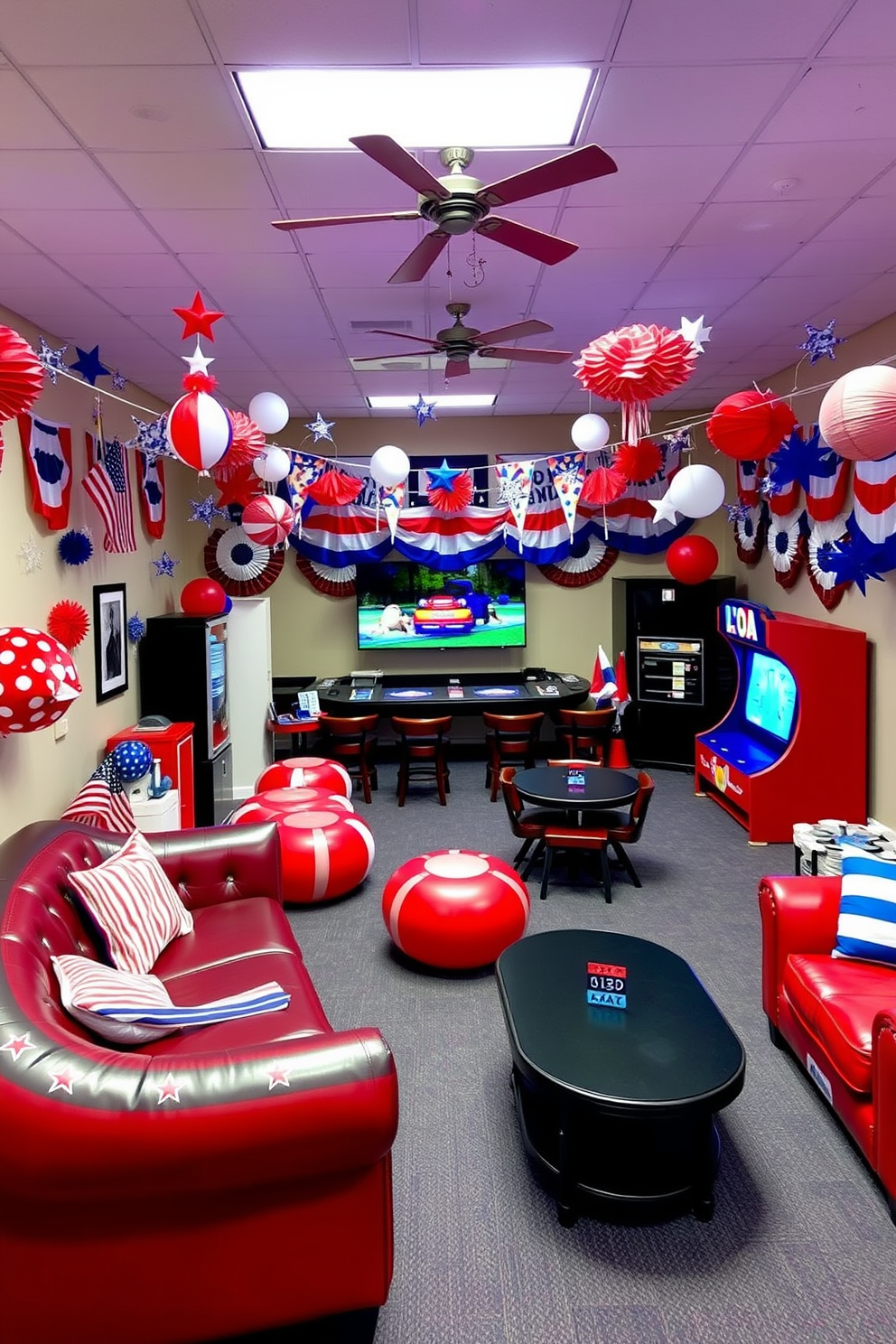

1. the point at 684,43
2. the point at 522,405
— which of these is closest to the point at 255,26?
the point at 684,43

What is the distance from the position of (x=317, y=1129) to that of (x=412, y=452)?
23.5 feet

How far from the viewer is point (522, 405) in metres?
7.61

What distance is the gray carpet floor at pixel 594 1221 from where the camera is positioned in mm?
2088

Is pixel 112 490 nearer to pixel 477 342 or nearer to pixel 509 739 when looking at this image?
pixel 477 342

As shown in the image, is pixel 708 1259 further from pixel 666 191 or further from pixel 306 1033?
pixel 666 191

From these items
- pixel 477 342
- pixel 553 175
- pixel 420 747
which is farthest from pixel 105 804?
pixel 553 175

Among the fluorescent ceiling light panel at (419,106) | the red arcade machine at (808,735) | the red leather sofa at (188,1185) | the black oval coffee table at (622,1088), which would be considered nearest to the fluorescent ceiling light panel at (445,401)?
the red arcade machine at (808,735)

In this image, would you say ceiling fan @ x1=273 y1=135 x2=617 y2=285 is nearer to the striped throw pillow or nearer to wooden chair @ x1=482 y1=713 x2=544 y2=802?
the striped throw pillow

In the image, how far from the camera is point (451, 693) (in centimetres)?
767

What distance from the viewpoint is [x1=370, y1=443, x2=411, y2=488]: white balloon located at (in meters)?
5.83

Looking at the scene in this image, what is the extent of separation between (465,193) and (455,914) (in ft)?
9.36

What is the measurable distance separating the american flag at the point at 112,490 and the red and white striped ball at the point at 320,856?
2378 mm

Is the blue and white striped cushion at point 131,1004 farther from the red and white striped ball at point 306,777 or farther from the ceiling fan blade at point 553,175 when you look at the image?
the red and white striped ball at point 306,777

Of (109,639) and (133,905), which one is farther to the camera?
(109,639)
